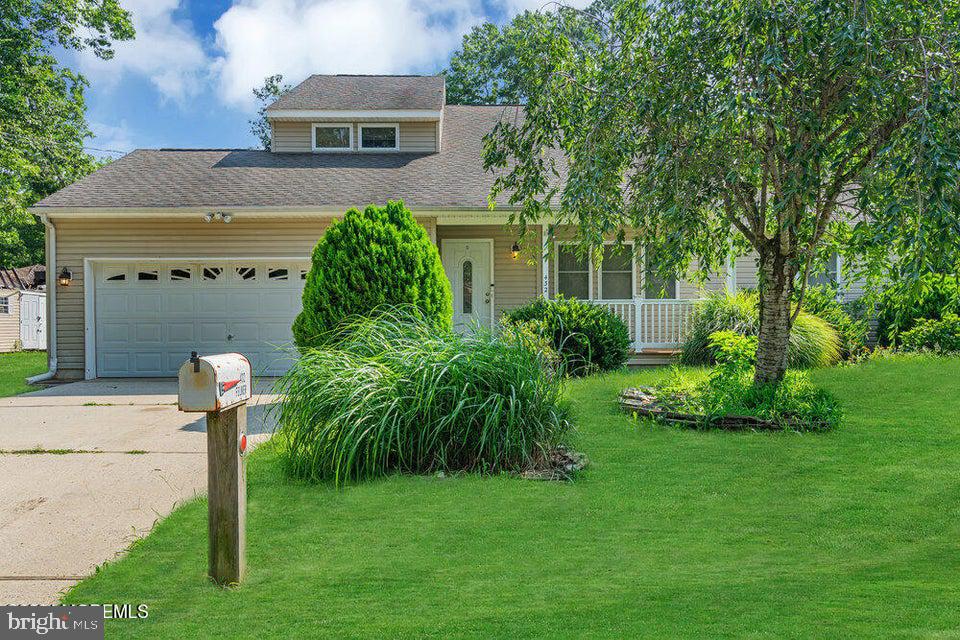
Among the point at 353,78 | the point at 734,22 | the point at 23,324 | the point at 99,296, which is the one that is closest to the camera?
the point at 734,22

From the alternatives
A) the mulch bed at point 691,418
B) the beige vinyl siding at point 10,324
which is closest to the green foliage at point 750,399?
the mulch bed at point 691,418

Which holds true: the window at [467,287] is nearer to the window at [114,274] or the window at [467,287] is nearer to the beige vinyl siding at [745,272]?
the beige vinyl siding at [745,272]

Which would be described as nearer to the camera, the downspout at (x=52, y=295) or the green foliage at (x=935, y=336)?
the green foliage at (x=935, y=336)

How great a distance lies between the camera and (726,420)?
6289 millimetres

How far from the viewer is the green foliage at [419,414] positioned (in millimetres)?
4746

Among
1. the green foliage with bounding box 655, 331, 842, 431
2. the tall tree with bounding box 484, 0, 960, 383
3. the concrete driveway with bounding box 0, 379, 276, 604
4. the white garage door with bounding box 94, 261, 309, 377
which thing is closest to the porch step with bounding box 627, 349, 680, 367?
the green foliage with bounding box 655, 331, 842, 431

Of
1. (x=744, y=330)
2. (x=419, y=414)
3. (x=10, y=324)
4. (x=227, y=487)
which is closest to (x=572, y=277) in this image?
(x=744, y=330)

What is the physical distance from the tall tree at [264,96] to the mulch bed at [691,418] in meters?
27.8

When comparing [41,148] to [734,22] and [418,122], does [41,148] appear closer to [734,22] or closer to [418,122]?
[418,122]

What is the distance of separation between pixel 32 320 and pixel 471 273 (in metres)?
17.3

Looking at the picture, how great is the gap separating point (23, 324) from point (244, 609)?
2329cm

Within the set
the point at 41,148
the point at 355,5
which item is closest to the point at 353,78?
the point at 355,5

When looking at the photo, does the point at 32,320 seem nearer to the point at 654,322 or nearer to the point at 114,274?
the point at 114,274

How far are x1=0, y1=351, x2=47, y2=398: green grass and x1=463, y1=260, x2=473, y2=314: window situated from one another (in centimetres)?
710
